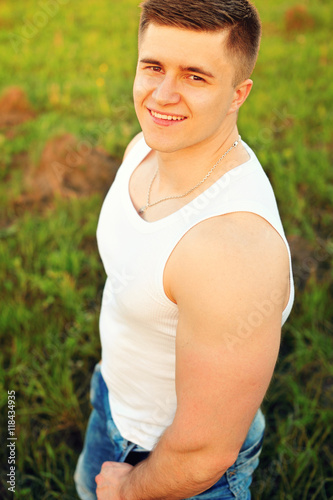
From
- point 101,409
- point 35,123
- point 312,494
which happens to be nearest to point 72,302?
point 101,409

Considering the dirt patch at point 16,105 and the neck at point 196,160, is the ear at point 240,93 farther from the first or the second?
the dirt patch at point 16,105

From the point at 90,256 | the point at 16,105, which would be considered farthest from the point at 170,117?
the point at 16,105

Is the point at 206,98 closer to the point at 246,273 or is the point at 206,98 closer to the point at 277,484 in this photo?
the point at 246,273

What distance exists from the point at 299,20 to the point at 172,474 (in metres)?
7.37

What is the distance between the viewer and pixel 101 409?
5.63ft

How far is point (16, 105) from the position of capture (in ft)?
16.4

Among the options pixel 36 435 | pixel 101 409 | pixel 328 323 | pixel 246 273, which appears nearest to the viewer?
pixel 246 273

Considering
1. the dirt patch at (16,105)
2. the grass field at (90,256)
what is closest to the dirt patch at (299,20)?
the grass field at (90,256)

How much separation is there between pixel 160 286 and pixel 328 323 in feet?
6.22

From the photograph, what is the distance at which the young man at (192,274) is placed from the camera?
3.28 feet

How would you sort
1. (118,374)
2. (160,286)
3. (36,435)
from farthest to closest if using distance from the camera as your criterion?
(36,435), (118,374), (160,286)

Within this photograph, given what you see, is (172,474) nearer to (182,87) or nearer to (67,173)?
(182,87)

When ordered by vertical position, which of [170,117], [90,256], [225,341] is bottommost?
[90,256]

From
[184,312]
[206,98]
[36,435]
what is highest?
[206,98]
